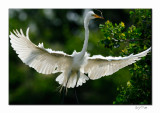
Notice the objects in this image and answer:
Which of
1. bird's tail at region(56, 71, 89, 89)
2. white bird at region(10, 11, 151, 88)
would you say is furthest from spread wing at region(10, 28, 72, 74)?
bird's tail at region(56, 71, 89, 89)

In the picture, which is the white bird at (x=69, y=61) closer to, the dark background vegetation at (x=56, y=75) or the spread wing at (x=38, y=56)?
the spread wing at (x=38, y=56)

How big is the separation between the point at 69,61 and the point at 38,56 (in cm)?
63

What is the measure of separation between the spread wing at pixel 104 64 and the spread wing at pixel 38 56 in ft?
1.41

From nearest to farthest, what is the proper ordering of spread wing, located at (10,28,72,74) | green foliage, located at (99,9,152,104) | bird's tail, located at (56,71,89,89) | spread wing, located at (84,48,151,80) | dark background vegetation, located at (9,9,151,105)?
spread wing, located at (10,28,72,74) < green foliage, located at (99,9,152,104) < spread wing, located at (84,48,151,80) < bird's tail, located at (56,71,89,89) < dark background vegetation, located at (9,9,151,105)

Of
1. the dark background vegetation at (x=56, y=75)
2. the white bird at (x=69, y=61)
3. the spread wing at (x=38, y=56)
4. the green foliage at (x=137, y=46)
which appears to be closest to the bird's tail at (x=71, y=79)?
the white bird at (x=69, y=61)

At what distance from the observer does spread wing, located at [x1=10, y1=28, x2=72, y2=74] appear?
16.8 feet

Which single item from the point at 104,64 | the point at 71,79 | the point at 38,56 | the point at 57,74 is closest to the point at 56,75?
A: the point at 57,74

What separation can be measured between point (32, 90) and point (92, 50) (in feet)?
10.7

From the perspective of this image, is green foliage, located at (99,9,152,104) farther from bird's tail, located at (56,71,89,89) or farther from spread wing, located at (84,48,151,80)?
bird's tail, located at (56,71,89,89)

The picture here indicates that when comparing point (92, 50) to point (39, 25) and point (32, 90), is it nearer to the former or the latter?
point (32, 90)

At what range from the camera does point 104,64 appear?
5879 mm

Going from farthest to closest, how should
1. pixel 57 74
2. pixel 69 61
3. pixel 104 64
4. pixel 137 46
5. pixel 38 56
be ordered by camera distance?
1. pixel 57 74
2. pixel 104 64
3. pixel 69 61
4. pixel 137 46
5. pixel 38 56

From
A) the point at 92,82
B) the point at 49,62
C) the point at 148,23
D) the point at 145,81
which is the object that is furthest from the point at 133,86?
the point at 92,82

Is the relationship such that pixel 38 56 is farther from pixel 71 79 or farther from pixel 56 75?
pixel 56 75
